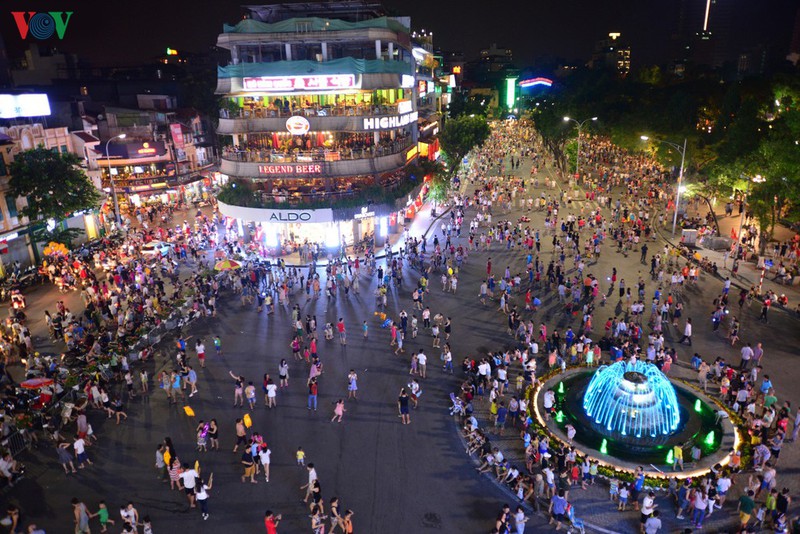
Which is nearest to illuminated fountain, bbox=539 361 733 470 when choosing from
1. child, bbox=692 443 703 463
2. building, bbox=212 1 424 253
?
child, bbox=692 443 703 463

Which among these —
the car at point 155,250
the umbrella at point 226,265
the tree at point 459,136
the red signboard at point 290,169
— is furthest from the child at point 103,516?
the tree at point 459,136

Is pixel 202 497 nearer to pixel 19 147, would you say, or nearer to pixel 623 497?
pixel 623 497

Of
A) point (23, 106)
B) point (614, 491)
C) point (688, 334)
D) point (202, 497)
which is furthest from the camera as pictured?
point (23, 106)

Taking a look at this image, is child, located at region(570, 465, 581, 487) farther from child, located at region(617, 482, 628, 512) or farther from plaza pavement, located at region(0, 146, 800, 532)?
child, located at region(617, 482, 628, 512)

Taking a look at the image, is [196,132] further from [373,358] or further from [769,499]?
[769,499]

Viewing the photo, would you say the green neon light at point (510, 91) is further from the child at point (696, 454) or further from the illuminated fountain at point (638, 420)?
the child at point (696, 454)

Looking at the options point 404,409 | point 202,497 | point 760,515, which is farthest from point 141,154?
point 760,515
